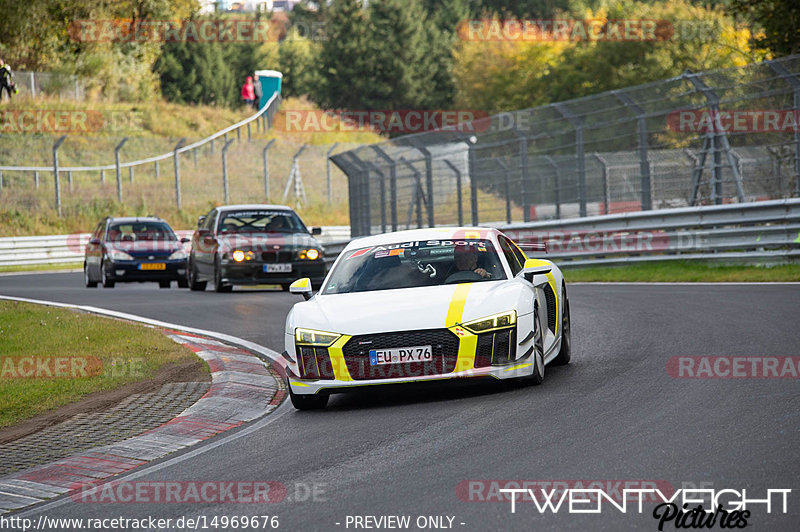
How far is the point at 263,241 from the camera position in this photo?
810 inches

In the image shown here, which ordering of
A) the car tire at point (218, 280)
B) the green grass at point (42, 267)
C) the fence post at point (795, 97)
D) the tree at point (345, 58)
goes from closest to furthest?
the fence post at point (795, 97)
the car tire at point (218, 280)
the green grass at point (42, 267)
the tree at point (345, 58)

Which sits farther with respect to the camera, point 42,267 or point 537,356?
point 42,267

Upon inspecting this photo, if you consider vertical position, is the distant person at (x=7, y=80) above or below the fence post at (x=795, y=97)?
above

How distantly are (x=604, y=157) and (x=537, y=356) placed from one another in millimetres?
16821

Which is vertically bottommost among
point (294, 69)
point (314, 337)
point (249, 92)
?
point (314, 337)

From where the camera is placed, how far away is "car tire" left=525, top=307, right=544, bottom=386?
855cm

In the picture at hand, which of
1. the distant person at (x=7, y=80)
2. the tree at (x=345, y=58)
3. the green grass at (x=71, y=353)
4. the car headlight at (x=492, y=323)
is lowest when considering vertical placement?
the green grass at (x=71, y=353)

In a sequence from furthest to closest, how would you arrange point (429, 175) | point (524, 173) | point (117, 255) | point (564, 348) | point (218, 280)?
1. point (429, 175)
2. point (524, 173)
3. point (117, 255)
4. point (218, 280)
5. point (564, 348)

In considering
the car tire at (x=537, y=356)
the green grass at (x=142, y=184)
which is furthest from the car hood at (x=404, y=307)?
the green grass at (x=142, y=184)

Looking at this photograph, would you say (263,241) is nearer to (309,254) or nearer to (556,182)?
(309,254)

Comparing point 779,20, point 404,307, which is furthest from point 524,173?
point 404,307

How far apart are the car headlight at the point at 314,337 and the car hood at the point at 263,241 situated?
39.2 feet

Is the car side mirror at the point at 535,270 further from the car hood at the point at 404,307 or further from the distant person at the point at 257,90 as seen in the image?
the distant person at the point at 257,90

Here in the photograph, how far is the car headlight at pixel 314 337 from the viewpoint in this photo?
330 inches
